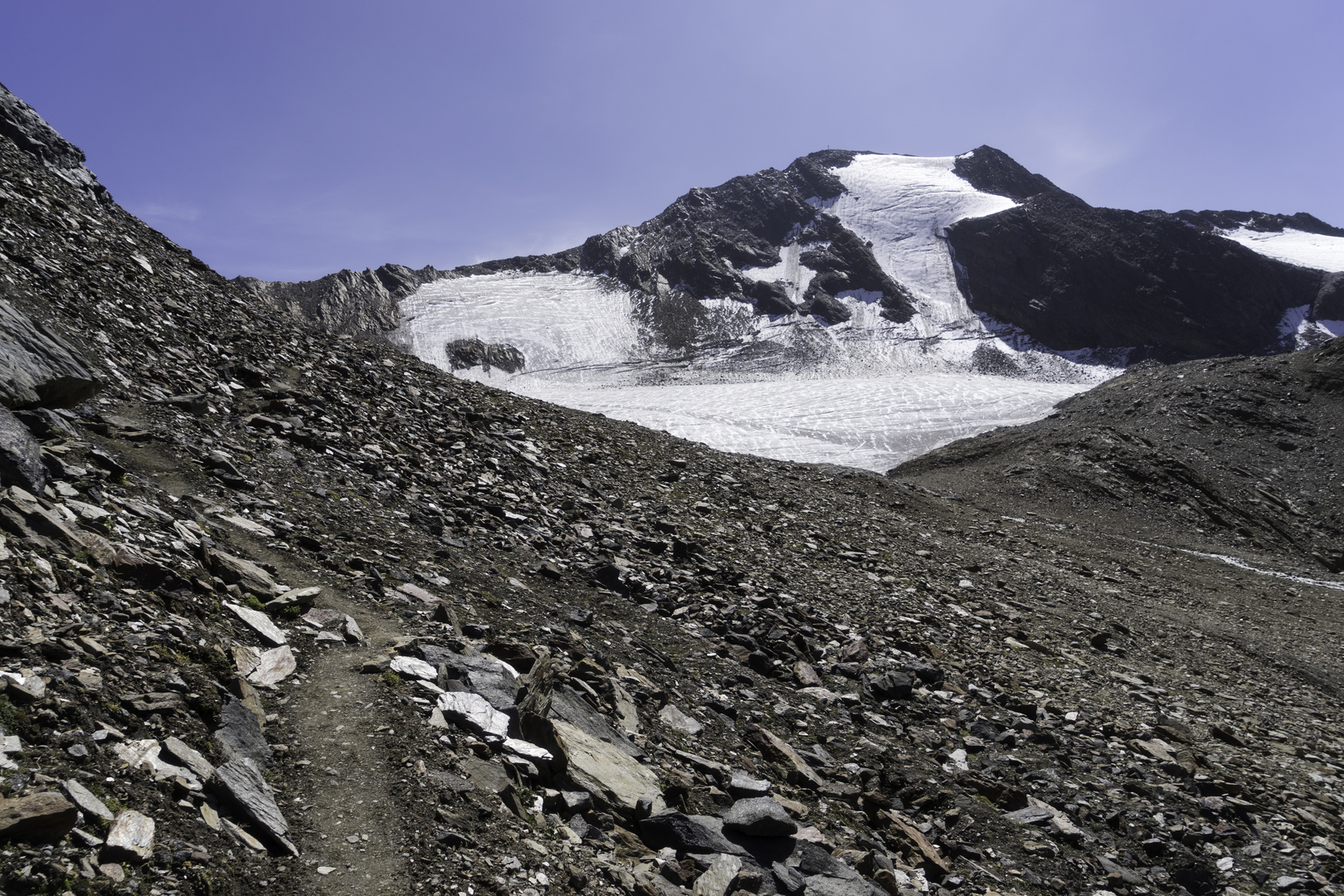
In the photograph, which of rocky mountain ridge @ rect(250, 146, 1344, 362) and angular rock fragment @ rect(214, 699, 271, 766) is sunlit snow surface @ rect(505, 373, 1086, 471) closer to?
rocky mountain ridge @ rect(250, 146, 1344, 362)

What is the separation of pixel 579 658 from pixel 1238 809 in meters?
9.13

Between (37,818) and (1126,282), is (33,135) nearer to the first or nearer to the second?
(37,818)

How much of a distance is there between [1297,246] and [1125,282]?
38108 millimetres

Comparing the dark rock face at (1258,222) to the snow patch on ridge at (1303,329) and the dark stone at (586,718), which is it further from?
the dark stone at (586,718)

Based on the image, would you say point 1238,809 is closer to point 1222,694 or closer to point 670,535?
point 1222,694

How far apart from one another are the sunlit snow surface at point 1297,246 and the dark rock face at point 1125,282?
22.9 feet

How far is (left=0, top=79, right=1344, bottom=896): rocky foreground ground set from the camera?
5133mm

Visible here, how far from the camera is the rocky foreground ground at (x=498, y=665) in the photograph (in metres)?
5.13

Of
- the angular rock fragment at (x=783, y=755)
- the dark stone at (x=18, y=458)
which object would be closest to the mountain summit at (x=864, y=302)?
the angular rock fragment at (x=783, y=755)

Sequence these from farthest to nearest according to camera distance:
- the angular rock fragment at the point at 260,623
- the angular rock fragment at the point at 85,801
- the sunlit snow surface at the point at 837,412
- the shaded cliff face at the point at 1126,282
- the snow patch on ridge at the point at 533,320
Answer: the shaded cliff face at the point at 1126,282 → the snow patch on ridge at the point at 533,320 → the sunlit snow surface at the point at 837,412 → the angular rock fragment at the point at 260,623 → the angular rock fragment at the point at 85,801

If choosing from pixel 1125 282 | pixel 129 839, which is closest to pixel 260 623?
pixel 129 839

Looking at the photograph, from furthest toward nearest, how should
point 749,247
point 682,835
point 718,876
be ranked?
point 749,247, point 682,835, point 718,876

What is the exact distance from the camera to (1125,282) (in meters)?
127

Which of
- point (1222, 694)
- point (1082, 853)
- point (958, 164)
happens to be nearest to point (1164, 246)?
point (958, 164)
